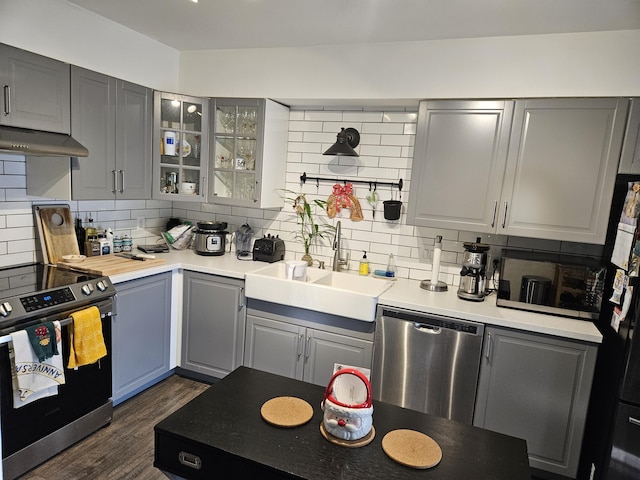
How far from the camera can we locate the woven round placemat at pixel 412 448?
118 centimetres

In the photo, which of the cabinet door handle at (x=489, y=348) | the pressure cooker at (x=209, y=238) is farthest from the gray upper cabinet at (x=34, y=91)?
the cabinet door handle at (x=489, y=348)

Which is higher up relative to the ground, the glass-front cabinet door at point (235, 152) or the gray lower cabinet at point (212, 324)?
the glass-front cabinet door at point (235, 152)

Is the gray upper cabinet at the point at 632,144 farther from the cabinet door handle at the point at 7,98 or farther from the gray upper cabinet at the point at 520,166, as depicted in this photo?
the cabinet door handle at the point at 7,98

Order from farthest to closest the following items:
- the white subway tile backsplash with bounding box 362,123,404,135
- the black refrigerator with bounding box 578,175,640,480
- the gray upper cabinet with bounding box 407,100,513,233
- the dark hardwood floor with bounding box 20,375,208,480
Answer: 1. the white subway tile backsplash with bounding box 362,123,404,135
2. the gray upper cabinet with bounding box 407,100,513,233
3. the dark hardwood floor with bounding box 20,375,208,480
4. the black refrigerator with bounding box 578,175,640,480

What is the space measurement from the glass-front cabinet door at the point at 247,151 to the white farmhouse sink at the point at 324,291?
65 cm

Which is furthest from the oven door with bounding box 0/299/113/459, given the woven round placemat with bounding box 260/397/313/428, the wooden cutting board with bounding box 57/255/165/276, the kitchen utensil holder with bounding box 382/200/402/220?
the kitchen utensil holder with bounding box 382/200/402/220

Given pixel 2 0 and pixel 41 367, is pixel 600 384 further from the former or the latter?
pixel 2 0

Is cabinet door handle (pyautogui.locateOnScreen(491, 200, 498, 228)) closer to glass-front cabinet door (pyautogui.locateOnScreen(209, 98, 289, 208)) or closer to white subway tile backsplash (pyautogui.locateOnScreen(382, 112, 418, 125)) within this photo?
white subway tile backsplash (pyautogui.locateOnScreen(382, 112, 418, 125))

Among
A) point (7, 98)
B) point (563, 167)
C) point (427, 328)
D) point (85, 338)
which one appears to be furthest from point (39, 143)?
point (563, 167)

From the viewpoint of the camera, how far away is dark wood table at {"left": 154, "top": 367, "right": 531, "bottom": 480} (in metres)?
1.15

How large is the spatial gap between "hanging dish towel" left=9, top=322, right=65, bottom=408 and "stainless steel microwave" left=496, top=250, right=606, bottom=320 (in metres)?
2.50

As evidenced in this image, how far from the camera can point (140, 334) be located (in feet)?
9.43

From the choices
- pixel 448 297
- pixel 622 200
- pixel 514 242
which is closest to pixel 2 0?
pixel 448 297

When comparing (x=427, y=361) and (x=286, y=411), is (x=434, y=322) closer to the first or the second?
(x=427, y=361)
